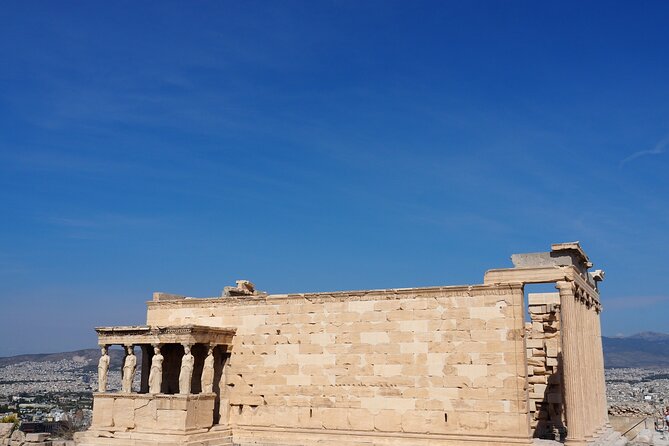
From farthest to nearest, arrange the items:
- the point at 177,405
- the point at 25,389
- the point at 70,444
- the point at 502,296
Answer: the point at 25,389 < the point at 70,444 < the point at 177,405 < the point at 502,296

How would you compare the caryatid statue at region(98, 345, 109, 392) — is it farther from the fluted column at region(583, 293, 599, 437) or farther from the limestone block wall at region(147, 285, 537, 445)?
the fluted column at region(583, 293, 599, 437)

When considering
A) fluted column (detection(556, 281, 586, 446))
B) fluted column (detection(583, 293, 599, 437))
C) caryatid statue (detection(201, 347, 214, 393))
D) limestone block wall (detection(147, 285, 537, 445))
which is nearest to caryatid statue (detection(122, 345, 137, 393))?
caryatid statue (detection(201, 347, 214, 393))

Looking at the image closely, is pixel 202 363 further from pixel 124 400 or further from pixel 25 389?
pixel 25 389

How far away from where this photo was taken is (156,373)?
19.7 metres

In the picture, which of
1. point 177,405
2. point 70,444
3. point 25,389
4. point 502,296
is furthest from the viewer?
point 25,389

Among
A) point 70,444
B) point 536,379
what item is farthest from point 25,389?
point 536,379

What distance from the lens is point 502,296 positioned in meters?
17.3

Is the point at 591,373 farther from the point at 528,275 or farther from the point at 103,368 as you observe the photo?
the point at 103,368

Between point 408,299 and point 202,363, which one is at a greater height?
point 408,299

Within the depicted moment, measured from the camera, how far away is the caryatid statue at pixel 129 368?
20.3 meters

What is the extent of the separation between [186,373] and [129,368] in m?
2.23

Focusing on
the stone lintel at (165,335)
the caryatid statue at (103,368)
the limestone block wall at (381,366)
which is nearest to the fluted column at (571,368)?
the limestone block wall at (381,366)

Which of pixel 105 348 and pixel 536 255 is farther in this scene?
pixel 105 348

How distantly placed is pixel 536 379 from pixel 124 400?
12.3 metres
